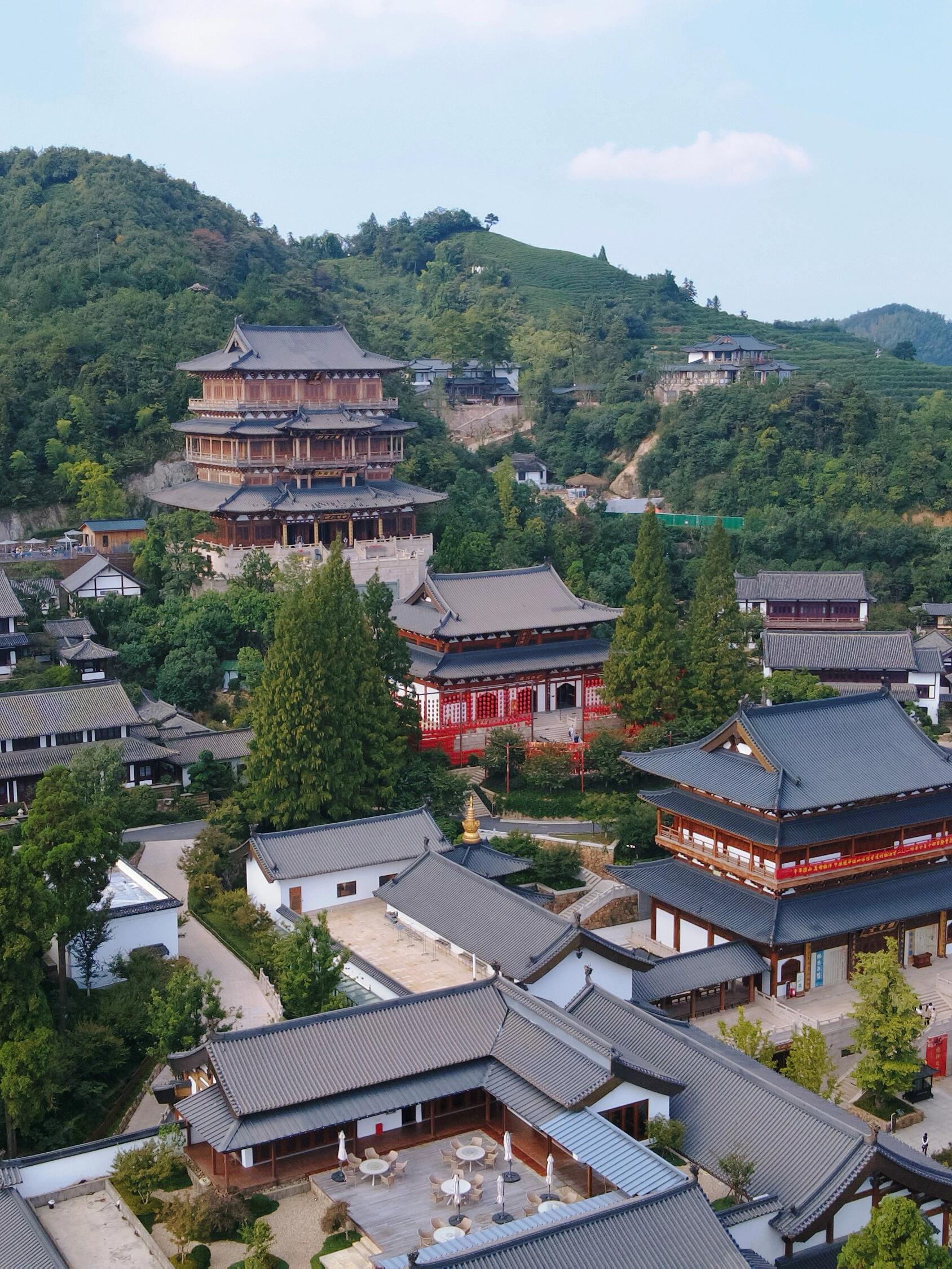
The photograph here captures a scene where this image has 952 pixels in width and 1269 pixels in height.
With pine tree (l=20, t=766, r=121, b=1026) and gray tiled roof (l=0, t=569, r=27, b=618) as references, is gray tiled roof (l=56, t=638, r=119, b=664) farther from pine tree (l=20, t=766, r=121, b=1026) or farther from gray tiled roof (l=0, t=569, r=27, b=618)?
pine tree (l=20, t=766, r=121, b=1026)

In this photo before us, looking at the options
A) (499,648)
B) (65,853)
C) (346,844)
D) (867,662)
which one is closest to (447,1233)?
(65,853)

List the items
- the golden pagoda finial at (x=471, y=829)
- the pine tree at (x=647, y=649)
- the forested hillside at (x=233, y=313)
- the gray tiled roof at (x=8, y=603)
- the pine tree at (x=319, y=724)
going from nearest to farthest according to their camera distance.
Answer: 1. the golden pagoda finial at (x=471, y=829)
2. the pine tree at (x=319, y=724)
3. the pine tree at (x=647, y=649)
4. the gray tiled roof at (x=8, y=603)
5. the forested hillside at (x=233, y=313)

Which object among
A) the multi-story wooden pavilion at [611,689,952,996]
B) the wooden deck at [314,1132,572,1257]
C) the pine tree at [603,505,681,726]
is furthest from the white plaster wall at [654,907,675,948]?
the wooden deck at [314,1132,572,1257]

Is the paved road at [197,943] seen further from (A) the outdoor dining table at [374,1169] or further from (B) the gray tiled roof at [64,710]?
(A) the outdoor dining table at [374,1169]

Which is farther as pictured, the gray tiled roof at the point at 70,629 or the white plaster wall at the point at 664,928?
the gray tiled roof at the point at 70,629

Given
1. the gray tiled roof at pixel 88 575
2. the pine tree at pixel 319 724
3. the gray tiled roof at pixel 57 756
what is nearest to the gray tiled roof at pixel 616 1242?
the pine tree at pixel 319 724

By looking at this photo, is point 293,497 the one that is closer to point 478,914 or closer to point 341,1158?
point 478,914

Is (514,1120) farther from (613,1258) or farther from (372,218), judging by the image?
(372,218)
